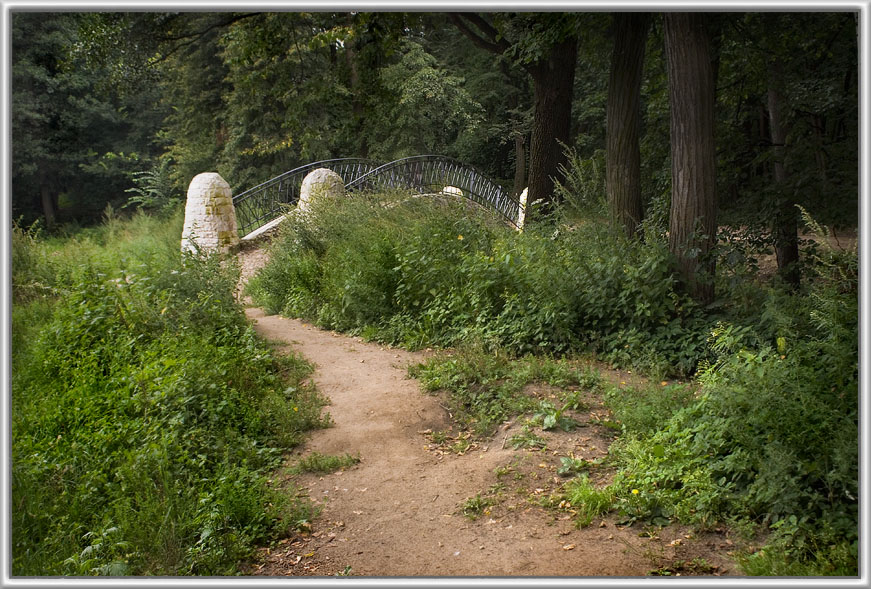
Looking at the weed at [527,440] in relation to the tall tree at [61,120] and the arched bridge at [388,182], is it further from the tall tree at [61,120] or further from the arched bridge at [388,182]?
the arched bridge at [388,182]

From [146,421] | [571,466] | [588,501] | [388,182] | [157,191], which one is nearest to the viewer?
[588,501]

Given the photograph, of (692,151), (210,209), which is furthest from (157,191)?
(692,151)

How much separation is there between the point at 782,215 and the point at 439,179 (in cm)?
937

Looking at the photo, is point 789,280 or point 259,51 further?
point 789,280

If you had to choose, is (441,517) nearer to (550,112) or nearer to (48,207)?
(550,112)

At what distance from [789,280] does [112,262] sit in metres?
9.02

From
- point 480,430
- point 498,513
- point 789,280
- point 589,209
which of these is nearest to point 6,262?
point 498,513

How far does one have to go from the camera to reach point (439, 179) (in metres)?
17.2

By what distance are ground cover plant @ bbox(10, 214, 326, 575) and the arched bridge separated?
8.15m

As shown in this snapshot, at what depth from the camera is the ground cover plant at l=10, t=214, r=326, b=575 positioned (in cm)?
390

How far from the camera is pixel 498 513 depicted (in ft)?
13.8

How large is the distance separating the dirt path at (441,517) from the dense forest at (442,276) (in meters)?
0.26

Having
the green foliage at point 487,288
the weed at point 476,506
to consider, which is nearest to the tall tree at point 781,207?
the green foliage at point 487,288

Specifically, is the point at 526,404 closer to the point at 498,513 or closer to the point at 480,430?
the point at 480,430
